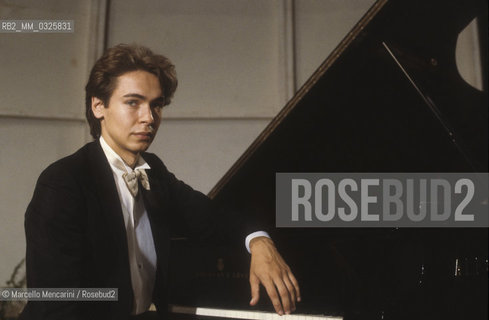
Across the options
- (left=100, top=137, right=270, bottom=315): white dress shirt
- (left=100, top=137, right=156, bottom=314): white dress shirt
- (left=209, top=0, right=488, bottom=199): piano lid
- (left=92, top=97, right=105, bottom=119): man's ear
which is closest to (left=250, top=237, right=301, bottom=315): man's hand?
(left=100, top=137, right=270, bottom=315): white dress shirt

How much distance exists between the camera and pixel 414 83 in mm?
1472

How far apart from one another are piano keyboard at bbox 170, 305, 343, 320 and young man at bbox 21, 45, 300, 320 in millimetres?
35

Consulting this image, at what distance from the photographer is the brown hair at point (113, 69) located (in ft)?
6.31

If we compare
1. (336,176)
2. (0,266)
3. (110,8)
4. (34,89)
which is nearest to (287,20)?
(110,8)

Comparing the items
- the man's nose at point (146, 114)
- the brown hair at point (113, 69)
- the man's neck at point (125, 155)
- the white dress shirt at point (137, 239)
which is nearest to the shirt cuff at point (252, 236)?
the white dress shirt at point (137, 239)

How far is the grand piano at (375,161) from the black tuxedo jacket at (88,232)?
88 mm

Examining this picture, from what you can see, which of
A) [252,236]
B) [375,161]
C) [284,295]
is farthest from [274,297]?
[375,161]

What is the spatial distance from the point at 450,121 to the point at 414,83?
173 millimetres

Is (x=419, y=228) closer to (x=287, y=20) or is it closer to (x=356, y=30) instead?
(x=356, y=30)

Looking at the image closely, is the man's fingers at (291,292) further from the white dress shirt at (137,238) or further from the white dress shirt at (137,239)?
the white dress shirt at (137,239)

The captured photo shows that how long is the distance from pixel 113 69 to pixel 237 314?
3.94ft

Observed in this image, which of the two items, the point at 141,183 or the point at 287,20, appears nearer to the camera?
the point at 141,183

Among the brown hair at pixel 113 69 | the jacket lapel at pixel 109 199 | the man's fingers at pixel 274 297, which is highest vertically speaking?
the brown hair at pixel 113 69

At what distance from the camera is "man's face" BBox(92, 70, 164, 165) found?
1.80m
